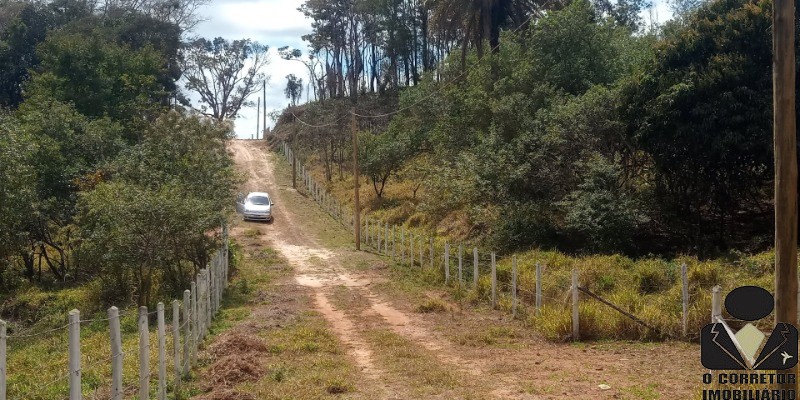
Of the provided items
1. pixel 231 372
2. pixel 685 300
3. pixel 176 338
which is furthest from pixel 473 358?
pixel 176 338

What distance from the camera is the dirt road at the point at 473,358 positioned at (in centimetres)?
894

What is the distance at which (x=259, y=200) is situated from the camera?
125 feet

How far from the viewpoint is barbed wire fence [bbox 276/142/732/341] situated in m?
11.9

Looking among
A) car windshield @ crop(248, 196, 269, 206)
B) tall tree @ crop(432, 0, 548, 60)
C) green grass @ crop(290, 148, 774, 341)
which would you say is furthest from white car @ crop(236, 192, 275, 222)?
green grass @ crop(290, 148, 774, 341)

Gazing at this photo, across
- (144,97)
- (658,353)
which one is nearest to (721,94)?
(658,353)

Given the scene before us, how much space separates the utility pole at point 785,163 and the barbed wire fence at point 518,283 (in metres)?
1.25

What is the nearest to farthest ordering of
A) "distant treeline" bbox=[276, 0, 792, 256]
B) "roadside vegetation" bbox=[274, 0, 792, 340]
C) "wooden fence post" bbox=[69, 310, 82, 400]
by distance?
"wooden fence post" bbox=[69, 310, 82, 400] < "roadside vegetation" bbox=[274, 0, 792, 340] < "distant treeline" bbox=[276, 0, 792, 256]

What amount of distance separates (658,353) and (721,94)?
10501 millimetres

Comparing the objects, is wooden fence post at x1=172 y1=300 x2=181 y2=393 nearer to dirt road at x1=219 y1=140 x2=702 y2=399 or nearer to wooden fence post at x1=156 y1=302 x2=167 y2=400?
wooden fence post at x1=156 y1=302 x2=167 y2=400

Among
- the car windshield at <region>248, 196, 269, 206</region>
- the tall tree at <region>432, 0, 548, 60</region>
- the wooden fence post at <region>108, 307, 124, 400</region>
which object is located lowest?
the wooden fence post at <region>108, 307, 124, 400</region>

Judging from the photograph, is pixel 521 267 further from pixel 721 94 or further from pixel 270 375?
pixel 270 375

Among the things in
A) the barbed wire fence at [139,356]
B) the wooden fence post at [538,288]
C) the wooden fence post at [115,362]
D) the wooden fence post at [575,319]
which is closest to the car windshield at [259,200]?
the barbed wire fence at [139,356]

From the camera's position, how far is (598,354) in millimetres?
11086

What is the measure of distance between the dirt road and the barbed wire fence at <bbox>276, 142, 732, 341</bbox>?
1.75ft
